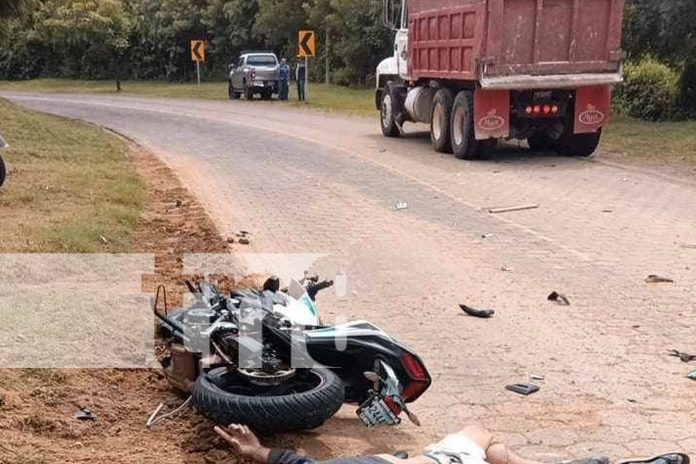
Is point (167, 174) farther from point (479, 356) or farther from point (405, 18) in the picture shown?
point (479, 356)

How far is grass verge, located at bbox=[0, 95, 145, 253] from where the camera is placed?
8.21 metres

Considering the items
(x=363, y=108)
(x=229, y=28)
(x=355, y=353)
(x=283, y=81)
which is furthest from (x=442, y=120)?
(x=229, y=28)

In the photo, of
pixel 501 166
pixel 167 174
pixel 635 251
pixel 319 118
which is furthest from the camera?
pixel 319 118

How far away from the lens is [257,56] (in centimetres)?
3459

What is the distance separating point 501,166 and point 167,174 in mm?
5551

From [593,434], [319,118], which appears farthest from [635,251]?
[319,118]

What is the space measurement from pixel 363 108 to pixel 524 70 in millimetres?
14743

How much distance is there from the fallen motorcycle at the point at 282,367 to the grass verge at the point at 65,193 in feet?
11.3

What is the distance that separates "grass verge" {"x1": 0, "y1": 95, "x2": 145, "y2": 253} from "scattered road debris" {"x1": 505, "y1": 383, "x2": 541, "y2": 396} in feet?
13.8

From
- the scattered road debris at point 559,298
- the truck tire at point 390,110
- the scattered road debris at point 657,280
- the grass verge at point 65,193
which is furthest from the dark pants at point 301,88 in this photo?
the scattered road debris at point 559,298

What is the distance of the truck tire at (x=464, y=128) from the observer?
15531 mm

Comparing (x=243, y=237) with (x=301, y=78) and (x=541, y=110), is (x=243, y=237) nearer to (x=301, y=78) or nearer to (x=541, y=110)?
(x=541, y=110)

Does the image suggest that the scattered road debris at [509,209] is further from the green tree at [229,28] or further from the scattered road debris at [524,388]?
the green tree at [229,28]

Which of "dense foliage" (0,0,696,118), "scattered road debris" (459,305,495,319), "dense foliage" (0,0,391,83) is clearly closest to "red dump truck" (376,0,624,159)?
"scattered road debris" (459,305,495,319)
